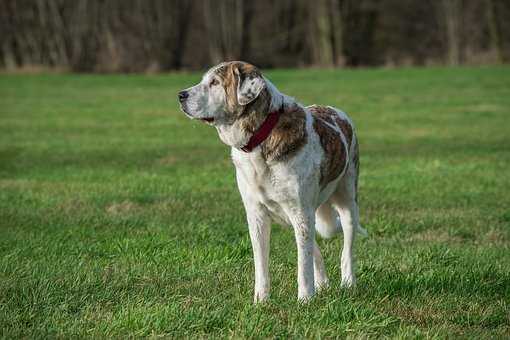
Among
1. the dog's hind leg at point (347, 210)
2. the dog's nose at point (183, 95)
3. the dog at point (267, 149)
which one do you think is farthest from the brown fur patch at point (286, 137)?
the dog's hind leg at point (347, 210)

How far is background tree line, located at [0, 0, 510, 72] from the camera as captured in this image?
49.2 m

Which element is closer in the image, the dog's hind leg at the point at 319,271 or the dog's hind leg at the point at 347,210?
the dog's hind leg at the point at 319,271

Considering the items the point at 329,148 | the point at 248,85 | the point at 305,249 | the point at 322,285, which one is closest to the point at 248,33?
the point at 322,285

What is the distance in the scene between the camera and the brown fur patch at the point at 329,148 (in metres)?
6.04

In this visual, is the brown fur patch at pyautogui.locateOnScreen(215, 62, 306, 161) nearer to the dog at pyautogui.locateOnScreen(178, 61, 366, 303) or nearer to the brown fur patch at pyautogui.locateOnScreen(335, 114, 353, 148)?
the dog at pyautogui.locateOnScreen(178, 61, 366, 303)

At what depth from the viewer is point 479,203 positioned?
10523mm

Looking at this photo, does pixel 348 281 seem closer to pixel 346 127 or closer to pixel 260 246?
pixel 260 246

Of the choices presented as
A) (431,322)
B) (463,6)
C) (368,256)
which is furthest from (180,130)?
(463,6)

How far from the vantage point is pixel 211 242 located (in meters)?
8.02

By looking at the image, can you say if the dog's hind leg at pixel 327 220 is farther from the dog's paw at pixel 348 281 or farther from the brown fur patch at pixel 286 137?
the brown fur patch at pixel 286 137

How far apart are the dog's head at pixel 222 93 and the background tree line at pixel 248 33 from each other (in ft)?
140

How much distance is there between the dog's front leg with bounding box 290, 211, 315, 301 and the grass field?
0.12m

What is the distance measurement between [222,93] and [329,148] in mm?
867

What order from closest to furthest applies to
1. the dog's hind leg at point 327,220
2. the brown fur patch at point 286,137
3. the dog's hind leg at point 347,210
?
the brown fur patch at point 286,137 < the dog's hind leg at point 347,210 < the dog's hind leg at point 327,220
